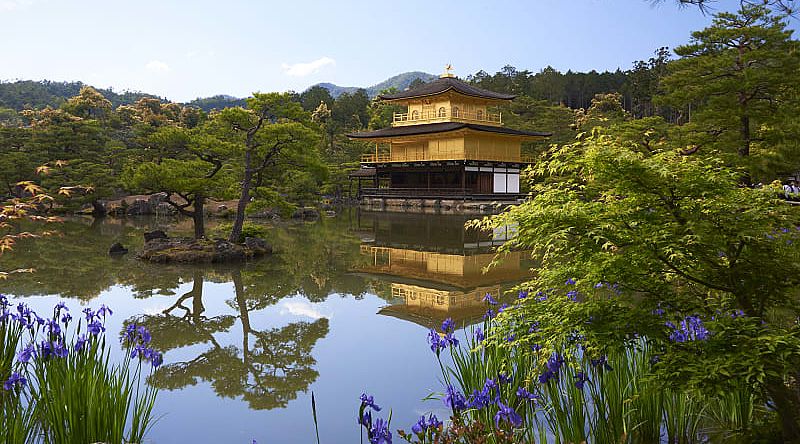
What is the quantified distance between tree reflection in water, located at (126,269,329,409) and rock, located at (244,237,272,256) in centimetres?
519

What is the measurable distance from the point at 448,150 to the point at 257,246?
20579 millimetres

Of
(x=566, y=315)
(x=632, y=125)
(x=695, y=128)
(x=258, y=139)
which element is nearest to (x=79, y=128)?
(x=258, y=139)

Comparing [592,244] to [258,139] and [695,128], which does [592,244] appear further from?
[695,128]

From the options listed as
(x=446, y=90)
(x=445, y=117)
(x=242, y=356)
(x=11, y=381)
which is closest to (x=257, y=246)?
(x=242, y=356)

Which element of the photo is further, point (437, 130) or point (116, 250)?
point (437, 130)

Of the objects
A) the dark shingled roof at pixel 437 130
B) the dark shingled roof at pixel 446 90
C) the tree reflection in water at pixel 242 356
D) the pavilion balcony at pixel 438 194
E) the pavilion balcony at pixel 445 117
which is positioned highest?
the dark shingled roof at pixel 446 90

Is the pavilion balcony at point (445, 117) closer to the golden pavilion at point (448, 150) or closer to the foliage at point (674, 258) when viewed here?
the golden pavilion at point (448, 150)

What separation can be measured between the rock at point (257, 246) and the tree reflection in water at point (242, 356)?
519 centimetres

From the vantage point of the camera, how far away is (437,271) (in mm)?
10859

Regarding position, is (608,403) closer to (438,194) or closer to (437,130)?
(438,194)

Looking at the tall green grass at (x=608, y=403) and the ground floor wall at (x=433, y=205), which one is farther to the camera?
the ground floor wall at (x=433, y=205)

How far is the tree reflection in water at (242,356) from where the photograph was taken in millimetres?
4641

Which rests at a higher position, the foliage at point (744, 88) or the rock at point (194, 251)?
the foliage at point (744, 88)

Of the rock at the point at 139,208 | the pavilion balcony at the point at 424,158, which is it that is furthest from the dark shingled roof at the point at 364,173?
the rock at the point at 139,208
